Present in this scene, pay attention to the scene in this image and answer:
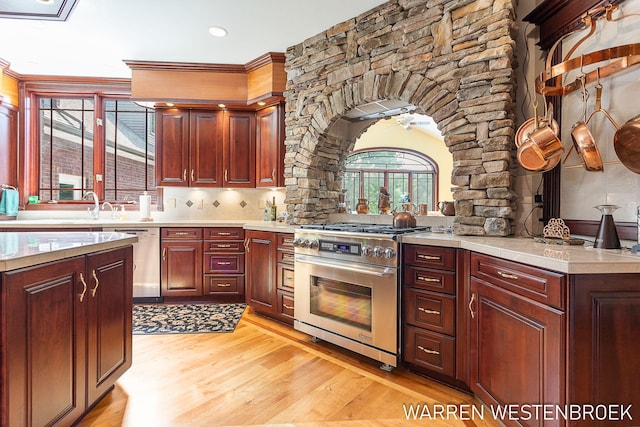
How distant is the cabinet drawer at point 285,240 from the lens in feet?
9.95

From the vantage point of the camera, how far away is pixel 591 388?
4.09ft

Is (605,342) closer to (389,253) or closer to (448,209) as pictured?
(389,253)

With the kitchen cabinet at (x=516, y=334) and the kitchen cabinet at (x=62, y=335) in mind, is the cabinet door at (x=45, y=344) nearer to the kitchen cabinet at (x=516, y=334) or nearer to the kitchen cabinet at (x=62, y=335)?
the kitchen cabinet at (x=62, y=335)

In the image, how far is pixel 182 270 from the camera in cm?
381

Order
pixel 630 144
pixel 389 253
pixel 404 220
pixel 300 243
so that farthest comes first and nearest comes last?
pixel 300 243 → pixel 404 220 → pixel 389 253 → pixel 630 144

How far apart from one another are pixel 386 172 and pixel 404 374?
6.64ft

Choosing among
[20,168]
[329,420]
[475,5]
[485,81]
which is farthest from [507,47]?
[20,168]

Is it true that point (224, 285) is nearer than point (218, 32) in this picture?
No

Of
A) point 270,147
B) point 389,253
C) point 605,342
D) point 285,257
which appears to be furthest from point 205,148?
point 605,342

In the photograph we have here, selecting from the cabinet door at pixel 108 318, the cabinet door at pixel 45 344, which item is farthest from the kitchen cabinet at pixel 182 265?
the cabinet door at pixel 45 344

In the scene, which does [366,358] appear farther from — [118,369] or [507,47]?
[507,47]

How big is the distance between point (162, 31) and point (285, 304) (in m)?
2.85

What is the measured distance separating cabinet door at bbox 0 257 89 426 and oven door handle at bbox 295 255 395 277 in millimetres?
1548

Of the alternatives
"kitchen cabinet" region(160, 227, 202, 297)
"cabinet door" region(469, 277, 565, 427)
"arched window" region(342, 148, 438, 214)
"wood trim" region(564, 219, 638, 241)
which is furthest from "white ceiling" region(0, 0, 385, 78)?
"cabinet door" region(469, 277, 565, 427)
